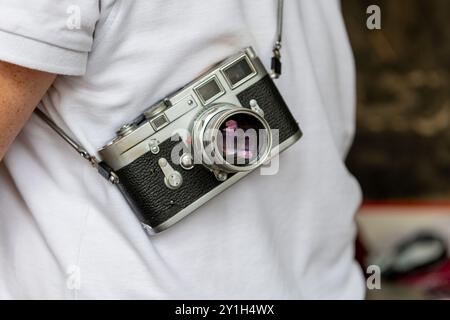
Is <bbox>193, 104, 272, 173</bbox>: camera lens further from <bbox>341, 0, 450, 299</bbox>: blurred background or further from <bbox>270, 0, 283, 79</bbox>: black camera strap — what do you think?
<bbox>341, 0, 450, 299</bbox>: blurred background

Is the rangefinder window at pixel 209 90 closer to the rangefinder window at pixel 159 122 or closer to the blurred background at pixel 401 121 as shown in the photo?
the rangefinder window at pixel 159 122

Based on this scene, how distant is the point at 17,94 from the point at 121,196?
0.42 ft

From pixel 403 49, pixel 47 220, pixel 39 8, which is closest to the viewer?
pixel 39 8

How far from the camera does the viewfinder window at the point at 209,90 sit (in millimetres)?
689

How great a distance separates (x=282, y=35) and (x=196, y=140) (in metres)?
0.14

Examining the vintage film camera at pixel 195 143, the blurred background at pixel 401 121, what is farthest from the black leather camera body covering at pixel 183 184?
the blurred background at pixel 401 121

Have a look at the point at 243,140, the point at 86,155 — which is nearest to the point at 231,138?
the point at 243,140

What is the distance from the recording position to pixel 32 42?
2.02ft

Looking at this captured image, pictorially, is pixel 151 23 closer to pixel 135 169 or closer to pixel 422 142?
pixel 135 169

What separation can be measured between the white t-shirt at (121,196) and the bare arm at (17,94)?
0.02 meters

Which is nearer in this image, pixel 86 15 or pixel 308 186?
pixel 86 15

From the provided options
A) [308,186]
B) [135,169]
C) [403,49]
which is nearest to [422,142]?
[403,49]

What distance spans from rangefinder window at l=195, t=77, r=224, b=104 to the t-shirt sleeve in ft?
0.36

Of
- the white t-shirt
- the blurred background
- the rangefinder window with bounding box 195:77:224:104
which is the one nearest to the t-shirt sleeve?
the white t-shirt
